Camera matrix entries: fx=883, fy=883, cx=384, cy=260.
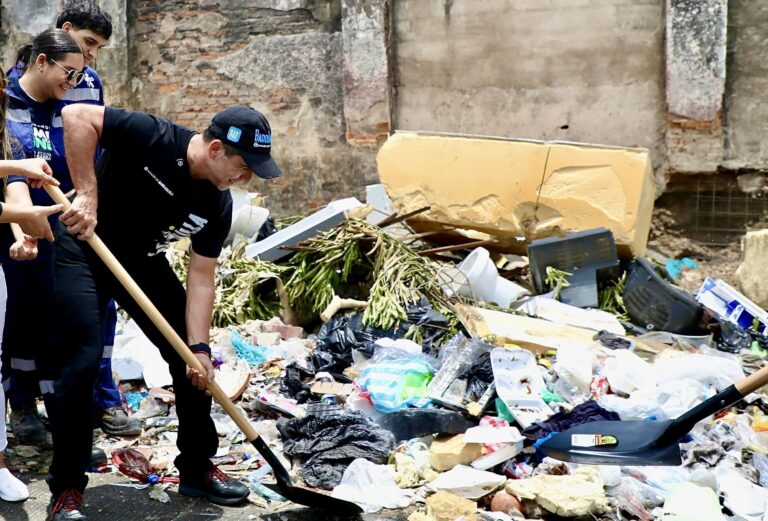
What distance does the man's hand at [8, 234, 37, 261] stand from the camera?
154 inches

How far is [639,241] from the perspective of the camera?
279 inches

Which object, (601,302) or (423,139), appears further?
(423,139)

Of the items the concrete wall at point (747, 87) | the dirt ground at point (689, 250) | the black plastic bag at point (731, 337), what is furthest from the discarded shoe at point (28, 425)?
the concrete wall at point (747, 87)

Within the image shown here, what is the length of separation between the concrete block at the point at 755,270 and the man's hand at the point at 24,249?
18.2ft

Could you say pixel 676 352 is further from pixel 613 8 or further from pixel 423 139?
pixel 613 8

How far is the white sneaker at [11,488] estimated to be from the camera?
379cm


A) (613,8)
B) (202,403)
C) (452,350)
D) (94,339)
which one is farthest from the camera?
(613,8)

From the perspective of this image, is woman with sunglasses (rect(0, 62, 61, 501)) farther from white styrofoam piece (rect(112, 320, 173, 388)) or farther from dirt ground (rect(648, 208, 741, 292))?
dirt ground (rect(648, 208, 741, 292))

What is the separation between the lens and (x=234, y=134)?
337 cm

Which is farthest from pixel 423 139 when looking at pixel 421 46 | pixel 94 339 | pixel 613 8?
pixel 94 339

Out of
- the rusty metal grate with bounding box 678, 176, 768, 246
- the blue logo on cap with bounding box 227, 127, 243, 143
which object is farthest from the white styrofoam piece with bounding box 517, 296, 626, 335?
the blue logo on cap with bounding box 227, 127, 243, 143

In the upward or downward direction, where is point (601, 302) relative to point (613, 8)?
downward

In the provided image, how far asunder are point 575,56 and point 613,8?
535 millimetres

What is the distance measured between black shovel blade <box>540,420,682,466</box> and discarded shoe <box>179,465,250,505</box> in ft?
4.70
